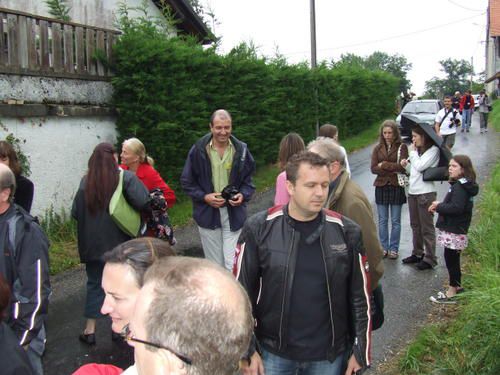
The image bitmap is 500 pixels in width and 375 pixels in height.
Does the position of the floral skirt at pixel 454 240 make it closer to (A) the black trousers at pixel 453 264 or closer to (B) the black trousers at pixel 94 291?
(A) the black trousers at pixel 453 264

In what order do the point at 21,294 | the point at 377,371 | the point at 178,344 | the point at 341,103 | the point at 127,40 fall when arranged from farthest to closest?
the point at 341,103, the point at 127,40, the point at 377,371, the point at 21,294, the point at 178,344

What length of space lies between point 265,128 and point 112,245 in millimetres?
8665

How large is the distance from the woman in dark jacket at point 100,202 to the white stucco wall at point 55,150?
328 centimetres

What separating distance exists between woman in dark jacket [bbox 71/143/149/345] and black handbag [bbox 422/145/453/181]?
3.45m

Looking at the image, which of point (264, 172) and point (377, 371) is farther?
point (264, 172)

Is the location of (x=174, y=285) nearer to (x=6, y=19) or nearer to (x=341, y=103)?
(x=6, y=19)

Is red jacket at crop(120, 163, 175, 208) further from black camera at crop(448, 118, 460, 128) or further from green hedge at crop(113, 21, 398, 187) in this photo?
black camera at crop(448, 118, 460, 128)

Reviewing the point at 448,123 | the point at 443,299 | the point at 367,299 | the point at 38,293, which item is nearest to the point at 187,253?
the point at 443,299

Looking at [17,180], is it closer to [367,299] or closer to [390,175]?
[367,299]

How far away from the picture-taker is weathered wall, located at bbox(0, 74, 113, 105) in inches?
287

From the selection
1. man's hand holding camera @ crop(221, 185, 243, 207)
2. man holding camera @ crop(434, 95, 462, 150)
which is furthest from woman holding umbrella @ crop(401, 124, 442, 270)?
man holding camera @ crop(434, 95, 462, 150)

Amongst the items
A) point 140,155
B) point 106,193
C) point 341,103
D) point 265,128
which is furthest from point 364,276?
point 341,103

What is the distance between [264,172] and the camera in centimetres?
1375

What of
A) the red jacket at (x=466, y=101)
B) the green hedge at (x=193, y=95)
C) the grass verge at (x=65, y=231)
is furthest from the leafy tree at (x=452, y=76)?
the grass verge at (x=65, y=231)
